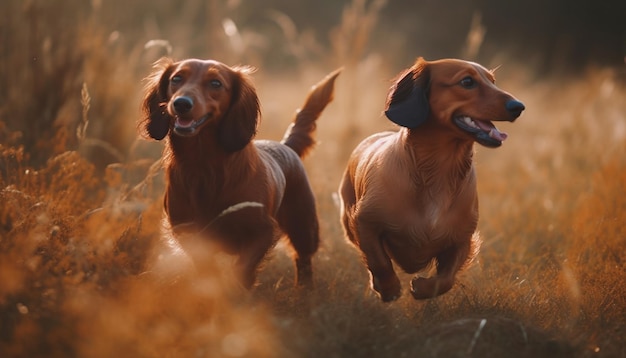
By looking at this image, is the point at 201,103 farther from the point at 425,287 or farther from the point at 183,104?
the point at 425,287

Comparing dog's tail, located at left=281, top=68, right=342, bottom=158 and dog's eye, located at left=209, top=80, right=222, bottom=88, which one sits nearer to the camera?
dog's eye, located at left=209, top=80, right=222, bottom=88

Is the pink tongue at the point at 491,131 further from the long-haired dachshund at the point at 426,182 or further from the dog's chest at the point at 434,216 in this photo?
the dog's chest at the point at 434,216

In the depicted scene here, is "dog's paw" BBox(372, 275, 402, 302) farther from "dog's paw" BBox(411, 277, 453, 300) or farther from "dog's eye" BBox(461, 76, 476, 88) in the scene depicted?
"dog's eye" BBox(461, 76, 476, 88)

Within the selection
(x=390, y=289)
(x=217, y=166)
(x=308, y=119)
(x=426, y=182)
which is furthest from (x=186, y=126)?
(x=308, y=119)

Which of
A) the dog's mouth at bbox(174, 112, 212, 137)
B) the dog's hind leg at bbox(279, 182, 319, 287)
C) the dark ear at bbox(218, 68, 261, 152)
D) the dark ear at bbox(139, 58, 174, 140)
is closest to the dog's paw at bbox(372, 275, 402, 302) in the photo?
the dog's hind leg at bbox(279, 182, 319, 287)

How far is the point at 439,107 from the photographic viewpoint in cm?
371

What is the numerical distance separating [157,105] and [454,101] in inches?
62.8

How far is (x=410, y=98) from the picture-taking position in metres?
3.78

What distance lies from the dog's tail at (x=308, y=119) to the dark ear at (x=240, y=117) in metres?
0.93

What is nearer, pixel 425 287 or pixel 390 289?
pixel 425 287

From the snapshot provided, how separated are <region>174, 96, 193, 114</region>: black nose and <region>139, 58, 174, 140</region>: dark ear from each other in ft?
1.30

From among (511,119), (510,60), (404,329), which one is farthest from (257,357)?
(510,60)

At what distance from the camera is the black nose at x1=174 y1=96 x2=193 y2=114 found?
356cm

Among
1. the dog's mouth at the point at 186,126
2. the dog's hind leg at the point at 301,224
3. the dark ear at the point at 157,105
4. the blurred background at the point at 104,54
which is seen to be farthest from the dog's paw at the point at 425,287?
the blurred background at the point at 104,54
